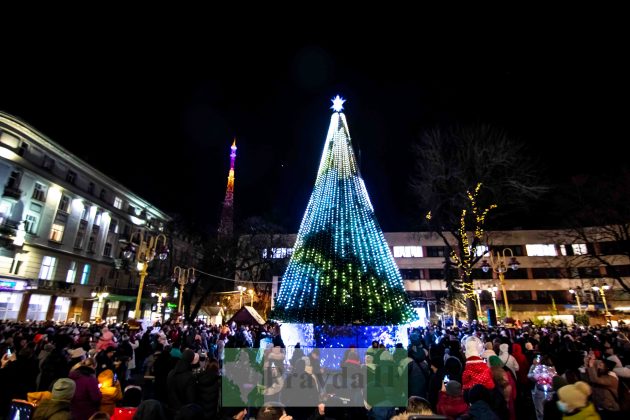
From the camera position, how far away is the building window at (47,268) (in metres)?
27.2

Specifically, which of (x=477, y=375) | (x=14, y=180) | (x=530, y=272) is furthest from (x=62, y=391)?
(x=530, y=272)

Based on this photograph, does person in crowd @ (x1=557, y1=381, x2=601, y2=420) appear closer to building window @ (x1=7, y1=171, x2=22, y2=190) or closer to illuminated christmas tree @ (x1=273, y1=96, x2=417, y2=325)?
illuminated christmas tree @ (x1=273, y1=96, x2=417, y2=325)

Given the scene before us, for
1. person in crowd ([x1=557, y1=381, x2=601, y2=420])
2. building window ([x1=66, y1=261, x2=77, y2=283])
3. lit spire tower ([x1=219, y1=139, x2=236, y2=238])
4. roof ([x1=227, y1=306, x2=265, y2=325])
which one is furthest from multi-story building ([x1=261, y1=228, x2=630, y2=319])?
person in crowd ([x1=557, y1=381, x2=601, y2=420])

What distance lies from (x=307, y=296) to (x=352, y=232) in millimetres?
3229

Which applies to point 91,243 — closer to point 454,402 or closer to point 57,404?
point 57,404

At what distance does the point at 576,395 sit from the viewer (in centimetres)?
354

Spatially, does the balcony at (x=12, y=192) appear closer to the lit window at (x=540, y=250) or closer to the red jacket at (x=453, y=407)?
the red jacket at (x=453, y=407)

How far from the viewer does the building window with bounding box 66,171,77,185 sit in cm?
3083

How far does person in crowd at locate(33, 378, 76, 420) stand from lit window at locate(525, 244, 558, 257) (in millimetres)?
50970

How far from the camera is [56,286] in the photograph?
27.7 metres

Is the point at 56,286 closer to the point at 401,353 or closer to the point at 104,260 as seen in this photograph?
the point at 104,260

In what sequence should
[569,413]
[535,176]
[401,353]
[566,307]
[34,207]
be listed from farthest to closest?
[566,307], [34,207], [535,176], [401,353], [569,413]

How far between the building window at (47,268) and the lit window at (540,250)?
54.5 metres

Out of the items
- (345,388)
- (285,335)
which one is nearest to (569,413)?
(345,388)
